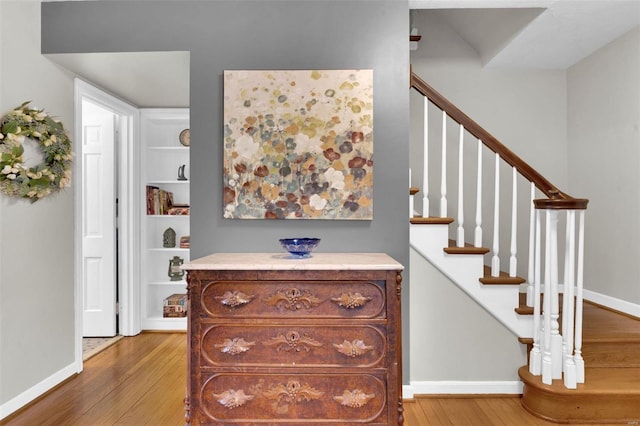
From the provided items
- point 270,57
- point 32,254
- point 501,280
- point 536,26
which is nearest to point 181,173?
point 32,254

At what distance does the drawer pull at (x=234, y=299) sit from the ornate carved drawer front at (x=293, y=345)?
10 cm

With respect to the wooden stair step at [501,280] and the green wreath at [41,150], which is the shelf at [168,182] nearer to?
the green wreath at [41,150]

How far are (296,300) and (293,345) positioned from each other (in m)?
0.21

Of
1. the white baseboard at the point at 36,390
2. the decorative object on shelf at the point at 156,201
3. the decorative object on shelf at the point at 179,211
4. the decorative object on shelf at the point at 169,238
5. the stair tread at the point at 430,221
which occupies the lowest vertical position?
the white baseboard at the point at 36,390

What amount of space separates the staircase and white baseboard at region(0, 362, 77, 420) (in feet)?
8.54

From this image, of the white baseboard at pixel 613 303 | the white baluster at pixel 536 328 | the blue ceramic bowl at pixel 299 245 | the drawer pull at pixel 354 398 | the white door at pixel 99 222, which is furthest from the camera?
the white door at pixel 99 222

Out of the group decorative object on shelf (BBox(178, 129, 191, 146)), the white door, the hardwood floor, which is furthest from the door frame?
the hardwood floor

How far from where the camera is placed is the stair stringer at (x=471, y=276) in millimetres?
2678

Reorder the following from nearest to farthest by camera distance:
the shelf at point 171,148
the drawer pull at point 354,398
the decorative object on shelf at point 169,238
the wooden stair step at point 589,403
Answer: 1. the drawer pull at point 354,398
2. the wooden stair step at point 589,403
3. the shelf at point 171,148
4. the decorative object on shelf at point 169,238

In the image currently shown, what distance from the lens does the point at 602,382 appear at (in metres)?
2.47

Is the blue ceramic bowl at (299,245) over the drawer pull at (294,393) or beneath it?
over

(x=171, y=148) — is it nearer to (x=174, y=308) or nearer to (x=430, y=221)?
(x=174, y=308)

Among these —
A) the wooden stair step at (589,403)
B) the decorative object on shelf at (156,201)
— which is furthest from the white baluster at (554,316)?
the decorative object on shelf at (156,201)

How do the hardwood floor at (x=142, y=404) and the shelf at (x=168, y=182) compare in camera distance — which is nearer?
the hardwood floor at (x=142, y=404)
